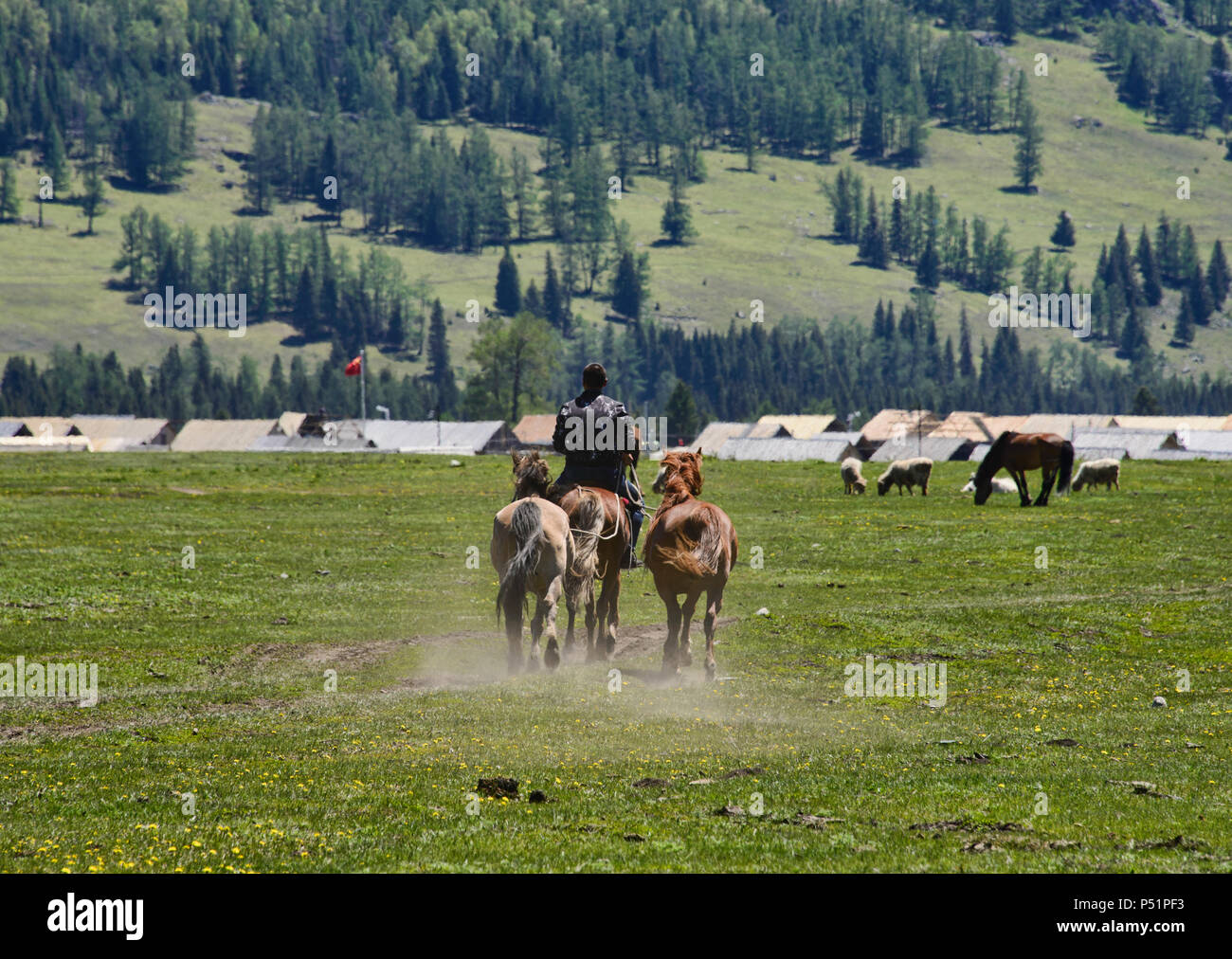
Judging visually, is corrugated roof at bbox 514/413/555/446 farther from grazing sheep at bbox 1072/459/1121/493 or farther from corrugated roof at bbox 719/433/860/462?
grazing sheep at bbox 1072/459/1121/493

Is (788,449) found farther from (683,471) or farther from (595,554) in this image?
(595,554)

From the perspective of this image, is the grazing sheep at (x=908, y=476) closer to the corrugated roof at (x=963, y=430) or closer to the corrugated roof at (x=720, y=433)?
the corrugated roof at (x=963, y=430)

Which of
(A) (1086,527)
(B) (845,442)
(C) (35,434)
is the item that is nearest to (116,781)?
(A) (1086,527)

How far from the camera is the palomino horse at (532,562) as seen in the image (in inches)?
821

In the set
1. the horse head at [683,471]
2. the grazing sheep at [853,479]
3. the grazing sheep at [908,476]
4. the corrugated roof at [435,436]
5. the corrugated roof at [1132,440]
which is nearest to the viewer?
the horse head at [683,471]

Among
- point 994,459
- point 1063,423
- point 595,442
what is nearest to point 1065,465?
point 994,459

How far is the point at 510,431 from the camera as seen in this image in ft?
581

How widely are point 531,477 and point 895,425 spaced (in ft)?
488

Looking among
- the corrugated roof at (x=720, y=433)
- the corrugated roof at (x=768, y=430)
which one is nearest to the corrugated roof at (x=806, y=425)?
the corrugated roof at (x=768, y=430)

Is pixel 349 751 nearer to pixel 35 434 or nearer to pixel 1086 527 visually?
pixel 1086 527

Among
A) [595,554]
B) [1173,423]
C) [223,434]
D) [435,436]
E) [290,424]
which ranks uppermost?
[595,554]

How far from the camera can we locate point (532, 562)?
20.8 m

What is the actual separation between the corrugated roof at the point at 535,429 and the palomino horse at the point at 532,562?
155991 millimetres
